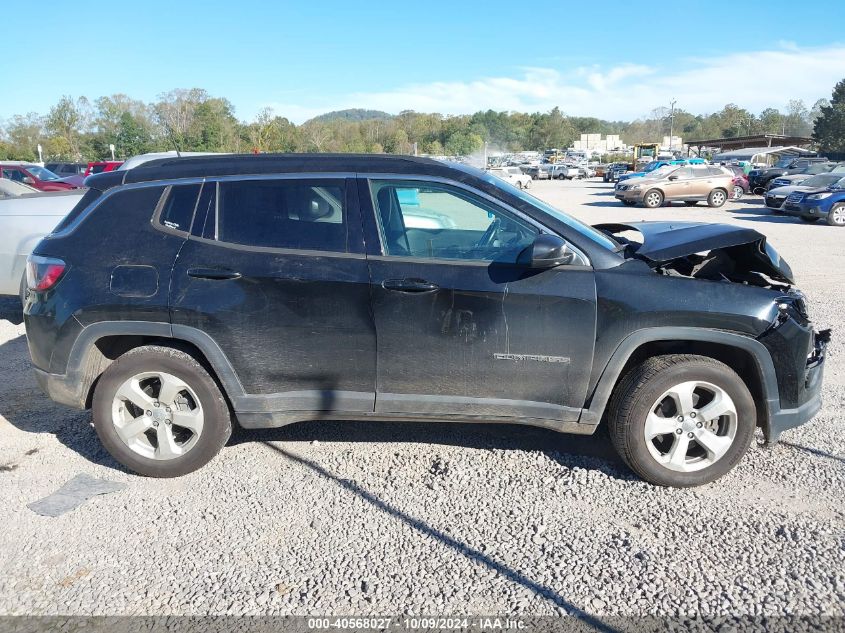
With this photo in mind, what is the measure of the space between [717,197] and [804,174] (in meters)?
4.89

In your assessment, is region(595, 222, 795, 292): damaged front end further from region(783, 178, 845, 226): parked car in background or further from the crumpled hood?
region(783, 178, 845, 226): parked car in background

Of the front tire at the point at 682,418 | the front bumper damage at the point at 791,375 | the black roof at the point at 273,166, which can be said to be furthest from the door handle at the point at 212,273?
the front bumper damage at the point at 791,375

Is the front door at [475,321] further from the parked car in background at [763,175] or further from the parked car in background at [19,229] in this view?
the parked car in background at [763,175]

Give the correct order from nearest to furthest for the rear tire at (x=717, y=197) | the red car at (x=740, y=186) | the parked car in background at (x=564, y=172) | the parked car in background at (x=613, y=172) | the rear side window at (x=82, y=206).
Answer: the rear side window at (x=82, y=206) → the rear tire at (x=717, y=197) → the red car at (x=740, y=186) → the parked car in background at (x=613, y=172) → the parked car in background at (x=564, y=172)

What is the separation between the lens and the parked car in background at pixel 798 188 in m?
20.2

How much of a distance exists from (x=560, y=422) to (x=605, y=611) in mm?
1157

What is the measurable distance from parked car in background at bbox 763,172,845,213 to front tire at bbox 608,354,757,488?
1909cm

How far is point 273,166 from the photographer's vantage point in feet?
12.8

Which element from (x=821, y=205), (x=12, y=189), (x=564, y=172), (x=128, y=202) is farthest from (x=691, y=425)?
(x=564, y=172)

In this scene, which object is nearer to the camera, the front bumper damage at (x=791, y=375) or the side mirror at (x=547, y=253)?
the side mirror at (x=547, y=253)

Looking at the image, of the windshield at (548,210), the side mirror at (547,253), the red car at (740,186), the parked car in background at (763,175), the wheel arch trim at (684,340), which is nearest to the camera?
the side mirror at (547,253)

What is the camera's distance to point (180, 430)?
402cm

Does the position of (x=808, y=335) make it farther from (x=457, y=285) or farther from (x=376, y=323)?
(x=376, y=323)

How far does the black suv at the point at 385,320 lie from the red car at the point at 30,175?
16.3m
